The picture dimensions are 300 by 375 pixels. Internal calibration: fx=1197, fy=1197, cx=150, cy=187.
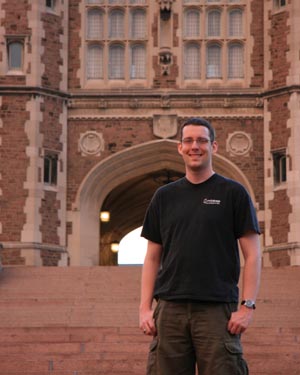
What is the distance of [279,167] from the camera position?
77.7ft

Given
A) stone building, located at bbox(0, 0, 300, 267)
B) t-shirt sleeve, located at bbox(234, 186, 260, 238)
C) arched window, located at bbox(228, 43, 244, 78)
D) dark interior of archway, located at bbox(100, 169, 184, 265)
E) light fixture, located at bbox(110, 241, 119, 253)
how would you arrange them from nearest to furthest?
1. t-shirt sleeve, located at bbox(234, 186, 260, 238)
2. stone building, located at bbox(0, 0, 300, 267)
3. arched window, located at bbox(228, 43, 244, 78)
4. dark interior of archway, located at bbox(100, 169, 184, 265)
5. light fixture, located at bbox(110, 241, 119, 253)

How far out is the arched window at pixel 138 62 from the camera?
24641 mm

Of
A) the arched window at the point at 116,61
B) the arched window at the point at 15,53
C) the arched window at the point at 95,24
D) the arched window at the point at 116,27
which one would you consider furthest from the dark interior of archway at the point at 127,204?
the arched window at the point at 15,53

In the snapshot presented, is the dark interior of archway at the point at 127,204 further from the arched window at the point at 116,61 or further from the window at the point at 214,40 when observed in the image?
the window at the point at 214,40

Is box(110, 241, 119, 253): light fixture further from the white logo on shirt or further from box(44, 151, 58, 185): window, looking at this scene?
the white logo on shirt

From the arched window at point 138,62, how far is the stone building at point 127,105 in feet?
0.07

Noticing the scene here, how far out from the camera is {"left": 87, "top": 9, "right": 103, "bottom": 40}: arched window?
24.8 meters

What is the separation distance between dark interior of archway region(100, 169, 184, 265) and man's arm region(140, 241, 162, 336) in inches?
771

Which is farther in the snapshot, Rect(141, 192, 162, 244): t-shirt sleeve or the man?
Rect(141, 192, 162, 244): t-shirt sleeve

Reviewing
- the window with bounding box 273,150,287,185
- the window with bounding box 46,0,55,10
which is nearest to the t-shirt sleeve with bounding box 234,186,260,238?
the window with bounding box 273,150,287,185

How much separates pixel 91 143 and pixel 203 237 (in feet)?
62.2

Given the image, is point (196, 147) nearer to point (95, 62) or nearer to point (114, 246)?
point (95, 62)

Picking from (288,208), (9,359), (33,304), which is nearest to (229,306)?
(9,359)

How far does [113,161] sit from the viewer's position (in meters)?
24.1
